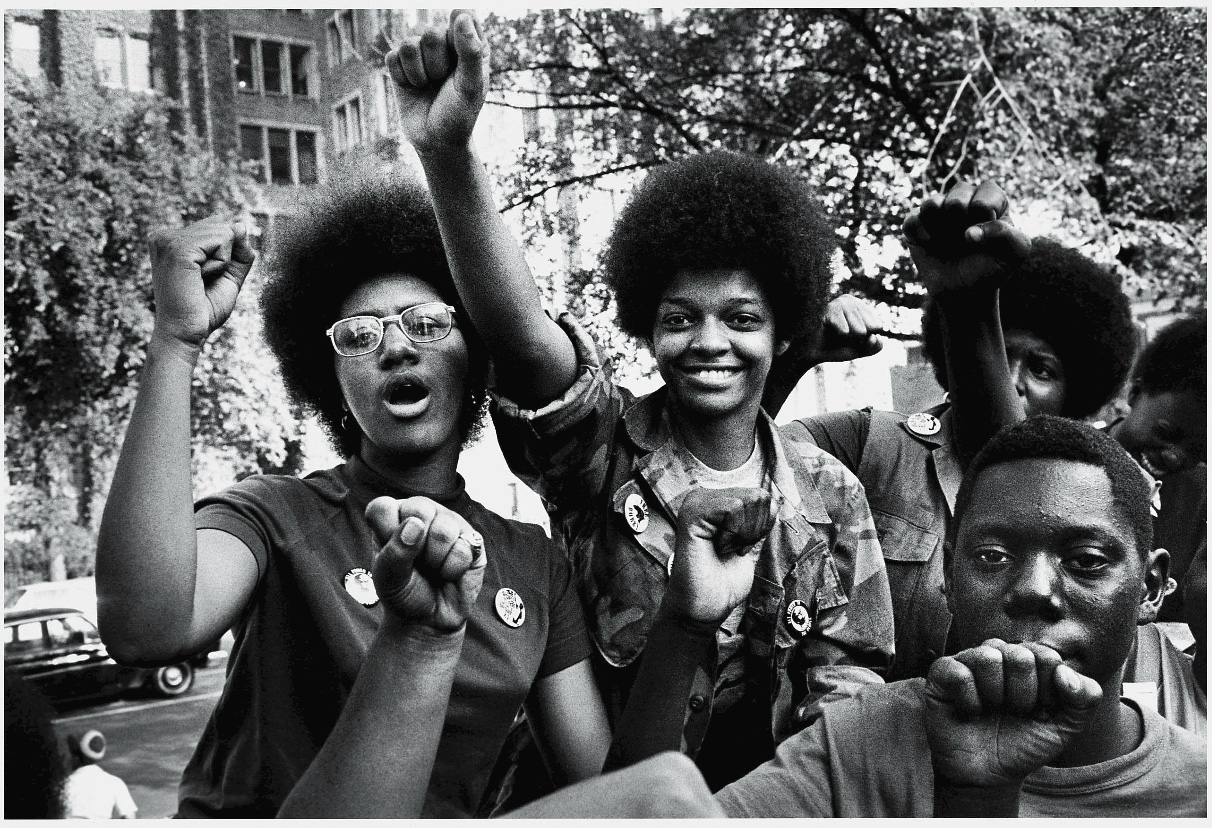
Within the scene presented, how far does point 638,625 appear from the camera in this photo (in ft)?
7.07

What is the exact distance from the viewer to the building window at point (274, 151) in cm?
1161

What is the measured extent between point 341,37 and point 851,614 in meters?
8.93

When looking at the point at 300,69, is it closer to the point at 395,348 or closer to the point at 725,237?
the point at 725,237

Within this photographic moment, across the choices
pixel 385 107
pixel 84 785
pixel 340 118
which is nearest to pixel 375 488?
pixel 84 785

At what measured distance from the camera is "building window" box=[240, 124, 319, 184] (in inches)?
457

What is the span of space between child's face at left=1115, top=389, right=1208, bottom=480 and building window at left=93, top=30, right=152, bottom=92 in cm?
1119

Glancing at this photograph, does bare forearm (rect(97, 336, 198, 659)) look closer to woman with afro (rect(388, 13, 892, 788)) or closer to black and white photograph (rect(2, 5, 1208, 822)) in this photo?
black and white photograph (rect(2, 5, 1208, 822))

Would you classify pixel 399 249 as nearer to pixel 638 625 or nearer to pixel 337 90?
pixel 638 625

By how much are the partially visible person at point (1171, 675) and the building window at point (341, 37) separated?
23.4 ft

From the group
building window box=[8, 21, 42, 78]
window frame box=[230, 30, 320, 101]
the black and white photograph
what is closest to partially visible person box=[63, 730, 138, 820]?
the black and white photograph

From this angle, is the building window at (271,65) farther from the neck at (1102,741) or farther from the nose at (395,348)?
the neck at (1102,741)

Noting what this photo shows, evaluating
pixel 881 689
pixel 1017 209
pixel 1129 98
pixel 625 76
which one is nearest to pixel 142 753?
pixel 625 76

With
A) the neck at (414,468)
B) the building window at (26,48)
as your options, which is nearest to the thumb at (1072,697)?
the neck at (414,468)

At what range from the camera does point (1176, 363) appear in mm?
3520
